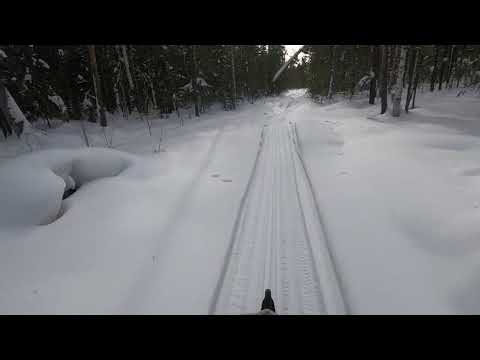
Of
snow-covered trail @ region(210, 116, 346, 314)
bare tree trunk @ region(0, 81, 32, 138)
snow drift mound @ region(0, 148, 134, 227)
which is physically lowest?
snow-covered trail @ region(210, 116, 346, 314)

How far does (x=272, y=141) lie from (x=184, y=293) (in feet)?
30.3

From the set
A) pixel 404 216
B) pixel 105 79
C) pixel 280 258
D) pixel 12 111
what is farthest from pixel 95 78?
pixel 404 216

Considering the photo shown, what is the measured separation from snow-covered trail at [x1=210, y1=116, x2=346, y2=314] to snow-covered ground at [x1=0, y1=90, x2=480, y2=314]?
0.07 feet

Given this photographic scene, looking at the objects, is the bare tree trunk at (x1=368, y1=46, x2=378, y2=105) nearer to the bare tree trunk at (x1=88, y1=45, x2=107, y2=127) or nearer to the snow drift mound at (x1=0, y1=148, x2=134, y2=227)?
the bare tree trunk at (x1=88, y1=45, x2=107, y2=127)

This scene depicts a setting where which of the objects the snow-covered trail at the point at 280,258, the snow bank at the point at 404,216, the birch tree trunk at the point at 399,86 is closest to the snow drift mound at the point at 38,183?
the snow-covered trail at the point at 280,258

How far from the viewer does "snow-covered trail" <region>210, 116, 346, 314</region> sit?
371cm

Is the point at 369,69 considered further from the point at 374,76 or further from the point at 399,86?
the point at 399,86

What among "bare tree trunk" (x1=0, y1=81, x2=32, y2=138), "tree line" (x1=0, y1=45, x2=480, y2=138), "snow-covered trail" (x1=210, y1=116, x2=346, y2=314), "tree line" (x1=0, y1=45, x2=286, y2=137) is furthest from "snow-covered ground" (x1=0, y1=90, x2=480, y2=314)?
"bare tree trunk" (x1=0, y1=81, x2=32, y2=138)

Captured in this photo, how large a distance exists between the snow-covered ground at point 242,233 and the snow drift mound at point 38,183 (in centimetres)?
2

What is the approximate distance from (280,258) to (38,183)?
4.77 m
